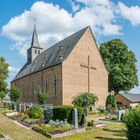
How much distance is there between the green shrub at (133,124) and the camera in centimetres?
1511

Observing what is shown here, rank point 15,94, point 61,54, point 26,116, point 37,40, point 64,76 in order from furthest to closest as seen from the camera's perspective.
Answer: point 37,40 < point 15,94 < point 61,54 < point 64,76 < point 26,116

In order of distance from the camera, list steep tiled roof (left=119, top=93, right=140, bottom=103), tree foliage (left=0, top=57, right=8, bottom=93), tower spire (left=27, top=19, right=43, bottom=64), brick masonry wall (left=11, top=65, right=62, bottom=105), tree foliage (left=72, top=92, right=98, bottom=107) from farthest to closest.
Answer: tower spire (left=27, top=19, right=43, bottom=64) → steep tiled roof (left=119, top=93, right=140, bottom=103) → tree foliage (left=0, top=57, right=8, bottom=93) → brick masonry wall (left=11, top=65, right=62, bottom=105) → tree foliage (left=72, top=92, right=98, bottom=107)

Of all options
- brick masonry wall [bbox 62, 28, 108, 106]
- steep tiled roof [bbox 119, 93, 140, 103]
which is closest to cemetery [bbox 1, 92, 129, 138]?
brick masonry wall [bbox 62, 28, 108, 106]

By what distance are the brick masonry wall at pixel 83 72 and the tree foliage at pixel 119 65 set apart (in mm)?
8892

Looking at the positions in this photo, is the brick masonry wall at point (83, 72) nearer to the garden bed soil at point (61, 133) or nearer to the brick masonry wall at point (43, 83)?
the brick masonry wall at point (43, 83)

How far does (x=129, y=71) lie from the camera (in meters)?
61.2

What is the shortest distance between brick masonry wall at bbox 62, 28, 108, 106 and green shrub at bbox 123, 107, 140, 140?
29509 millimetres

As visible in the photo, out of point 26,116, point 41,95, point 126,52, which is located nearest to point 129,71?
point 126,52

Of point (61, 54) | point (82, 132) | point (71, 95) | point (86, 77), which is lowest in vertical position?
point (82, 132)

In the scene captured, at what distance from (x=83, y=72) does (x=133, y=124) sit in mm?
32669

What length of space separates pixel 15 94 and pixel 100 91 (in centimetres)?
1584

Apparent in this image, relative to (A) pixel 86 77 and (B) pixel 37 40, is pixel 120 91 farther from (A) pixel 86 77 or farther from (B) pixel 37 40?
(B) pixel 37 40

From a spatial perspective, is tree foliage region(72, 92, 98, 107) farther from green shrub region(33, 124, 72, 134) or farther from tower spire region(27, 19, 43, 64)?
tower spire region(27, 19, 43, 64)

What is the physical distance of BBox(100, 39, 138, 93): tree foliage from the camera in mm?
60094
